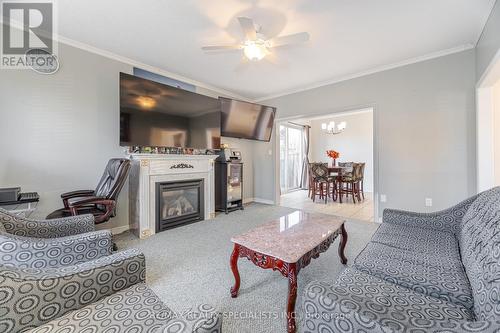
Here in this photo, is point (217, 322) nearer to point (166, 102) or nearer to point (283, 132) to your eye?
point (166, 102)

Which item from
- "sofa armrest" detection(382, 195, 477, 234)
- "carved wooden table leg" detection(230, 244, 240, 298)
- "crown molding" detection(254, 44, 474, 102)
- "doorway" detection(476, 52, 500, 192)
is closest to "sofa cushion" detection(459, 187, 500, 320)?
"sofa armrest" detection(382, 195, 477, 234)

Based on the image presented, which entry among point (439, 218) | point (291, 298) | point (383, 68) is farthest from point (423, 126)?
point (291, 298)

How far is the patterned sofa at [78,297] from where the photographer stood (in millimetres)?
742

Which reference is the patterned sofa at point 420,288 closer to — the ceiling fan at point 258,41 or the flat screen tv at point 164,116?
the ceiling fan at point 258,41

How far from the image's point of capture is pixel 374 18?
7.30 ft

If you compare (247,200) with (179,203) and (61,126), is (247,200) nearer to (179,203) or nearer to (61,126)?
(179,203)

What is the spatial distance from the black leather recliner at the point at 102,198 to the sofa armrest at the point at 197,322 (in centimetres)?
208

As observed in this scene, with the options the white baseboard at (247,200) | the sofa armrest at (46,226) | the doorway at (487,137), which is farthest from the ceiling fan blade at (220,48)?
the white baseboard at (247,200)

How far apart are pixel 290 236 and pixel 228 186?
2.65 metres

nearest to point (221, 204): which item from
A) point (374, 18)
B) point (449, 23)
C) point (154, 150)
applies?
point (154, 150)

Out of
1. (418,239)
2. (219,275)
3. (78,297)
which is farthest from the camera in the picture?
(219,275)

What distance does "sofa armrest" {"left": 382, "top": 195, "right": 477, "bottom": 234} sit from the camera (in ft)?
5.66

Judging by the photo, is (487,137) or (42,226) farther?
(487,137)

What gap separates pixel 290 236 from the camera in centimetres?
169
